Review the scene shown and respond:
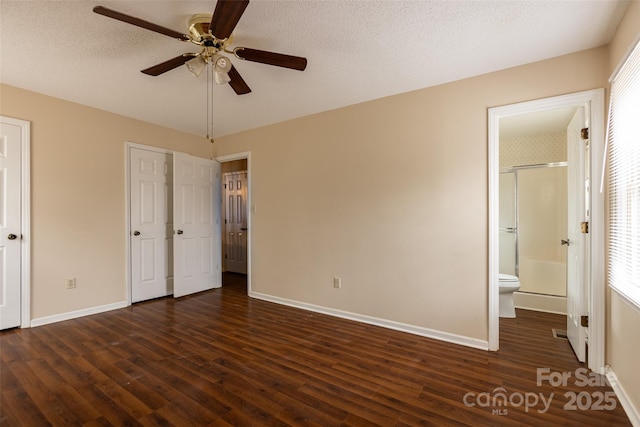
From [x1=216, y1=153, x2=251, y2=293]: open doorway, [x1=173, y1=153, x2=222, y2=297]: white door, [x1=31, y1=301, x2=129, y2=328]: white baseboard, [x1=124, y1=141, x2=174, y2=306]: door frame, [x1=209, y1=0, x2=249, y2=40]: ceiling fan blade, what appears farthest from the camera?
[x1=216, y1=153, x2=251, y2=293]: open doorway

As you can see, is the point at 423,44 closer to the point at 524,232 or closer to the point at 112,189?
the point at 524,232

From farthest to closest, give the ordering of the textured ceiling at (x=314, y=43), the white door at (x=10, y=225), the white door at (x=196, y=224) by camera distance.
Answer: the white door at (x=196, y=224)
the white door at (x=10, y=225)
the textured ceiling at (x=314, y=43)

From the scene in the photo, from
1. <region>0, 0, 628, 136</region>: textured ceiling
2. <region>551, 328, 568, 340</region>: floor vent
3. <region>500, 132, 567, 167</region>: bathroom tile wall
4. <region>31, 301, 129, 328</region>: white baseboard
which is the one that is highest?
<region>0, 0, 628, 136</region>: textured ceiling

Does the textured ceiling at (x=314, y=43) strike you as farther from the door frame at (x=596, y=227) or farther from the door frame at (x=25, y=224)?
the door frame at (x=25, y=224)

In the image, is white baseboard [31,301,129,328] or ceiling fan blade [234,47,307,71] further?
white baseboard [31,301,129,328]

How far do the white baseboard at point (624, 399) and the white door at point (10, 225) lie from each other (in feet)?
16.2

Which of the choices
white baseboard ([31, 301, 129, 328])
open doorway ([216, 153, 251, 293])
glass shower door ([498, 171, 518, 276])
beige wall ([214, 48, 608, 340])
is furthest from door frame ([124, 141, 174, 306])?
glass shower door ([498, 171, 518, 276])

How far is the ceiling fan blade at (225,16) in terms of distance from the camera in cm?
142

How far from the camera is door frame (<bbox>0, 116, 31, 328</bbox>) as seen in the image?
2920 millimetres

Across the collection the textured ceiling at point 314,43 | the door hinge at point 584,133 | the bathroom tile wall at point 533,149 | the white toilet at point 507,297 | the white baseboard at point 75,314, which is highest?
the textured ceiling at point 314,43

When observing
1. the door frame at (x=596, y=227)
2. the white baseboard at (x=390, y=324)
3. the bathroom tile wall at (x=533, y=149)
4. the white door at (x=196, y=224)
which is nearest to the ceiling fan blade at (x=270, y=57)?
the door frame at (x=596, y=227)

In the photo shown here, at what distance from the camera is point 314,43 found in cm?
214

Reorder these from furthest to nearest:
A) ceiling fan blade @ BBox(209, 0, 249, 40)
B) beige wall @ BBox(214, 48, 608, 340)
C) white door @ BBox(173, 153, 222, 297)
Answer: white door @ BBox(173, 153, 222, 297) < beige wall @ BBox(214, 48, 608, 340) < ceiling fan blade @ BBox(209, 0, 249, 40)

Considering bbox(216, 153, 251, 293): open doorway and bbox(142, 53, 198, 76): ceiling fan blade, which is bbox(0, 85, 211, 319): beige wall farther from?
bbox(216, 153, 251, 293): open doorway
